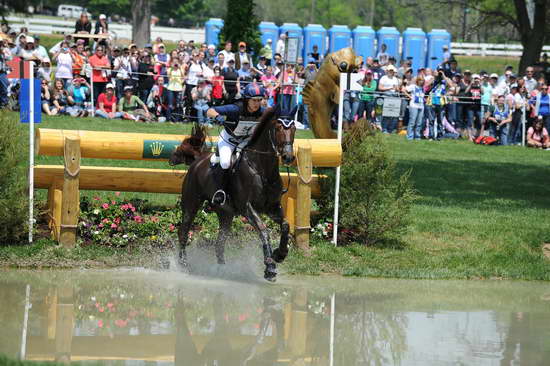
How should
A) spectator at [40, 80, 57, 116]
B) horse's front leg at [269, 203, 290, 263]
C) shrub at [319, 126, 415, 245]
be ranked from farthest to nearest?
1. spectator at [40, 80, 57, 116]
2. shrub at [319, 126, 415, 245]
3. horse's front leg at [269, 203, 290, 263]

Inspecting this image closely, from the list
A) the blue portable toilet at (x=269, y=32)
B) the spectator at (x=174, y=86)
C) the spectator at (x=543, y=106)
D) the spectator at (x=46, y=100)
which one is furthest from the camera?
the blue portable toilet at (x=269, y=32)

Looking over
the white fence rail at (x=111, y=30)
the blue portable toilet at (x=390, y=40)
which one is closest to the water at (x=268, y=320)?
the blue portable toilet at (x=390, y=40)

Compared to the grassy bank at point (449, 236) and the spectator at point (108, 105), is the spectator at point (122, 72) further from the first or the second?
the grassy bank at point (449, 236)

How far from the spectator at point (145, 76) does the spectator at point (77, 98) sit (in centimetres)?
151

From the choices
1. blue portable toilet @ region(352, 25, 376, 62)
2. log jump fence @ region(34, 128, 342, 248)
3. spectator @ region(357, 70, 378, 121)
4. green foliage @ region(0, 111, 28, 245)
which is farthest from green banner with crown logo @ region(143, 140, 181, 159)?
blue portable toilet @ region(352, 25, 376, 62)

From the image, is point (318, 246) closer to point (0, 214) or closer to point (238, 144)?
point (238, 144)

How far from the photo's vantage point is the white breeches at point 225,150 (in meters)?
12.2

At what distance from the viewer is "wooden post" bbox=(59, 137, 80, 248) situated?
13070 millimetres

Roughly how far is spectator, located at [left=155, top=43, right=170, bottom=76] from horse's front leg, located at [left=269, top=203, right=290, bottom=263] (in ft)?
45.7

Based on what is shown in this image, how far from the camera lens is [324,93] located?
50.9 feet

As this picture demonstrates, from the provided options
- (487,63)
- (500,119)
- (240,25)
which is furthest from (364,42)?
(487,63)

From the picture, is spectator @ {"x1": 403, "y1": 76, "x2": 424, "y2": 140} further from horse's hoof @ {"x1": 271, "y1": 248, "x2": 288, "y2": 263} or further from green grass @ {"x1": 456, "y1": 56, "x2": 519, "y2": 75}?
green grass @ {"x1": 456, "y1": 56, "x2": 519, "y2": 75}

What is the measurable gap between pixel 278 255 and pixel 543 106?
56.9ft

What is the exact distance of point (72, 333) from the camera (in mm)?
9312
